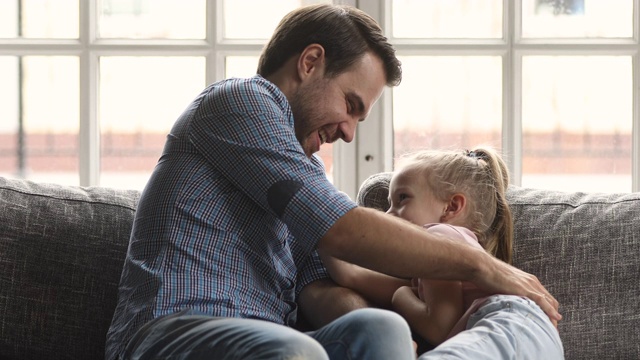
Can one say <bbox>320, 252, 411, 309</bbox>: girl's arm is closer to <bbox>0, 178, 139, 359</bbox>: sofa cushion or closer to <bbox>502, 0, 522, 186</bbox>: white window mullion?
<bbox>0, 178, 139, 359</bbox>: sofa cushion

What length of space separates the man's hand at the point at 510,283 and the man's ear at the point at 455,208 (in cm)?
27

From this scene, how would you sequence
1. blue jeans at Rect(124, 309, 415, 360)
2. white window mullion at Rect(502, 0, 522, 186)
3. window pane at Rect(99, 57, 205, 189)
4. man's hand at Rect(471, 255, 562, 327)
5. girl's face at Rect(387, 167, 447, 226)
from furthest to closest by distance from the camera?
window pane at Rect(99, 57, 205, 189), white window mullion at Rect(502, 0, 522, 186), girl's face at Rect(387, 167, 447, 226), man's hand at Rect(471, 255, 562, 327), blue jeans at Rect(124, 309, 415, 360)

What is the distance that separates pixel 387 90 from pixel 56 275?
4.47ft

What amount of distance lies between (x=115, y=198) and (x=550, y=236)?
1086 millimetres

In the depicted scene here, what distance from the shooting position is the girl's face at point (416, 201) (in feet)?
7.52

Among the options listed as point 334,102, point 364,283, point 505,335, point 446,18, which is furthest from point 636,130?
point 505,335

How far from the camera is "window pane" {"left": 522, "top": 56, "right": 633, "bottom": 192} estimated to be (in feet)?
10.9

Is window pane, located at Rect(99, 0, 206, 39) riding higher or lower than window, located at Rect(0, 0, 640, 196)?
higher

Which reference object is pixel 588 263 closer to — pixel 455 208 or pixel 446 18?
pixel 455 208

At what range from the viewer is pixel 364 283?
2.31m

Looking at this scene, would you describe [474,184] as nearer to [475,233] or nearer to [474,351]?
[475,233]

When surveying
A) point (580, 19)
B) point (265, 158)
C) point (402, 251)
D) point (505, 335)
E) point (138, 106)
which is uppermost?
point (580, 19)

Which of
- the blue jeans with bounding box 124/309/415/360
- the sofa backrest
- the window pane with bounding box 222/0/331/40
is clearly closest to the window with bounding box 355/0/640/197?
the window pane with bounding box 222/0/331/40

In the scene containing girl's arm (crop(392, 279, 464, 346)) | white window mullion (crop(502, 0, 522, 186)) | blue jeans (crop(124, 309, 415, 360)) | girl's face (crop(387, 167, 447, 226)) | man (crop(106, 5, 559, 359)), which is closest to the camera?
blue jeans (crop(124, 309, 415, 360))
